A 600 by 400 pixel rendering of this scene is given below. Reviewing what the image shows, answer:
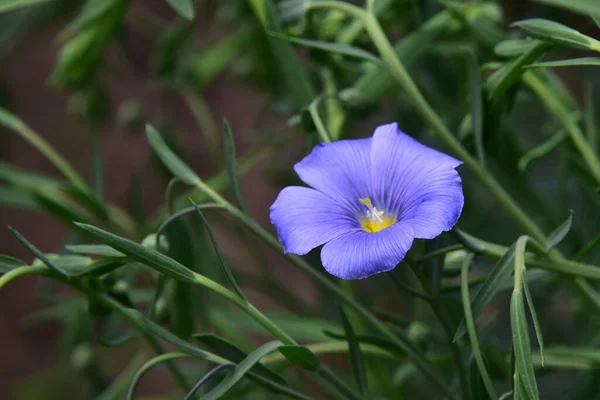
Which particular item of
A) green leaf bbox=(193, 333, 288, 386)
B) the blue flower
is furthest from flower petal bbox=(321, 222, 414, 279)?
green leaf bbox=(193, 333, 288, 386)

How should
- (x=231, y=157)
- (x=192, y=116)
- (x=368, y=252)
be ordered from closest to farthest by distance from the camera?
(x=368, y=252) < (x=231, y=157) < (x=192, y=116)

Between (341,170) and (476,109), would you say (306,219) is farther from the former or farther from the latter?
(476,109)

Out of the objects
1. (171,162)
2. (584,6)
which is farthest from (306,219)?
(584,6)

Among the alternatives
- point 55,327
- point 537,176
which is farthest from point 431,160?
point 55,327

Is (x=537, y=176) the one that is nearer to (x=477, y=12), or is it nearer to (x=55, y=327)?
(x=477, y=12)

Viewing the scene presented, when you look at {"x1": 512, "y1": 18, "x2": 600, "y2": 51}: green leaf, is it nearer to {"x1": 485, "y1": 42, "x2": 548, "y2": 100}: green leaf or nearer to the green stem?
{"x1": 485, "y1": 42, "x2": 548, "y2": 100}: green leaf

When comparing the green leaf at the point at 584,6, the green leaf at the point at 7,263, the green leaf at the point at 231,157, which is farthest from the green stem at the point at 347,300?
the green leaf at the point at 584,6
